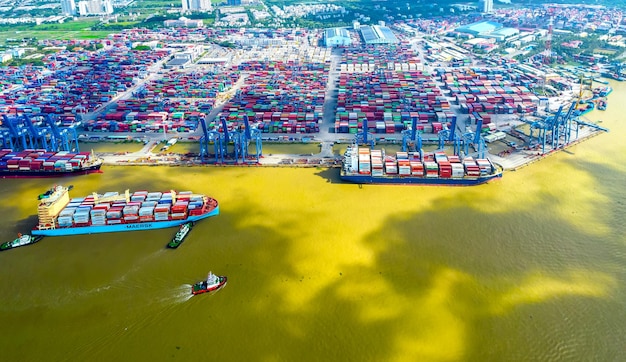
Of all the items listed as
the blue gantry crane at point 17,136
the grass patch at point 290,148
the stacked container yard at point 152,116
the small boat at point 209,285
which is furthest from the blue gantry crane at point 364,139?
the blue gantry crane at point 17,136

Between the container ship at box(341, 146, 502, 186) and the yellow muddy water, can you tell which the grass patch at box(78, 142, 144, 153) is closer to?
the yellow muddy water

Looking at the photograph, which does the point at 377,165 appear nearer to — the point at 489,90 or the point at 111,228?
the point at 111,228

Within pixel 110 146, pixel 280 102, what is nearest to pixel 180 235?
pixel 110 146

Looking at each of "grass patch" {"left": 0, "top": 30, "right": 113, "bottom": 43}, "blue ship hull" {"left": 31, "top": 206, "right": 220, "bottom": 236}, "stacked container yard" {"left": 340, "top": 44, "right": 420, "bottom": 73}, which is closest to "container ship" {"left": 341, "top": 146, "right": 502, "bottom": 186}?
"blue ship hull" {"left": 31, "top": 206, "right": 220, "bottom": 236}

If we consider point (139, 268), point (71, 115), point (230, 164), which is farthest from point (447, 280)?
point (71, 115)

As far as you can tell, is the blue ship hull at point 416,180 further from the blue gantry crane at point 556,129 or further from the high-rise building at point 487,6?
the high-rise building at point 487,6
